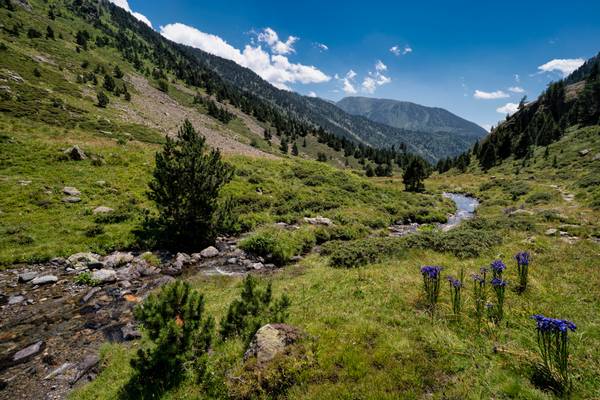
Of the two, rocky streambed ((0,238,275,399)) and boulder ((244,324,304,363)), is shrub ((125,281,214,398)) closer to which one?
boulder ((244,324,304,363))

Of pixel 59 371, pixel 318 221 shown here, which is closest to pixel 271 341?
pixel 59 371

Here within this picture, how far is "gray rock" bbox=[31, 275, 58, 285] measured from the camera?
12.0 metres

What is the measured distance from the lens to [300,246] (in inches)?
765

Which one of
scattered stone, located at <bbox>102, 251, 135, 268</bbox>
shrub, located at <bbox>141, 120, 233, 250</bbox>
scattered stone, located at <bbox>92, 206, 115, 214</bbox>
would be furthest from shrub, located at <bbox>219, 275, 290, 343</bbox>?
scattered stone, located at <bbox>92, 206, 115, 214</bbox>

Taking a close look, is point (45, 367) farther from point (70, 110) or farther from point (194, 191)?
point (70, 110)

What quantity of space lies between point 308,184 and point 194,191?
21.8m

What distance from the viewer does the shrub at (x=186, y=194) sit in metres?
16.8

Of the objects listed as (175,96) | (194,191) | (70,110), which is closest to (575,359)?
(194,191)

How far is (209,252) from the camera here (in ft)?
56.6

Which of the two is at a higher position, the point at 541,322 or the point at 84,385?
the point at 541,322

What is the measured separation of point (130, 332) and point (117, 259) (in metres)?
6.76

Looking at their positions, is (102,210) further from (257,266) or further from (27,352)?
(27,352)

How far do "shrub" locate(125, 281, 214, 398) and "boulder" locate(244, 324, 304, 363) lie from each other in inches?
55.4

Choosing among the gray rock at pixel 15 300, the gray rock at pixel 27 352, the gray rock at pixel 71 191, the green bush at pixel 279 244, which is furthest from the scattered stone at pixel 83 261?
the green bush at pixel 279 244
